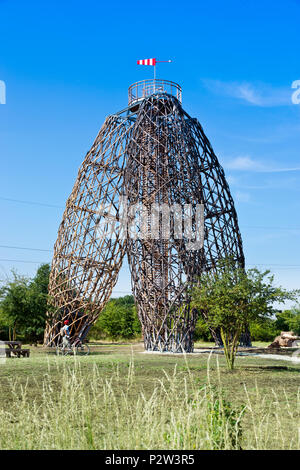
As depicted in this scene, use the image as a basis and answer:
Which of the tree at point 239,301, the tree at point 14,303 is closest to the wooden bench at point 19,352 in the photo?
the tree at point 14,303

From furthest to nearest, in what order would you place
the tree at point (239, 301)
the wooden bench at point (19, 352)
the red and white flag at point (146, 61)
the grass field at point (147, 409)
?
the red and white flag at point (146, 61), the wooden bench at point (19, 352), the tree at point (239, 301), the grass field at point (147, 409)

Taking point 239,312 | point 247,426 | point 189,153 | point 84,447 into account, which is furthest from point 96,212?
point 84,447

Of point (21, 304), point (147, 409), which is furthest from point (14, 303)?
point (147, 409)

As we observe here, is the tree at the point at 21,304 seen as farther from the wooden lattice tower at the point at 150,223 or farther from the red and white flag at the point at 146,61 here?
the red and white flag at the point at 146,61

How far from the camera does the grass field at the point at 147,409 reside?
3.54m

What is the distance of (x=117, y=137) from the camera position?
2503cm

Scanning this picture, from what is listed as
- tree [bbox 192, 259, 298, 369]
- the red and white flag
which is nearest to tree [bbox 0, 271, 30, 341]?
tree [bbox 192, 259, 298, 369]

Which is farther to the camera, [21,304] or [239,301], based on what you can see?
[21,304]

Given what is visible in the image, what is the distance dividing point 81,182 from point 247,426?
67.2 feet

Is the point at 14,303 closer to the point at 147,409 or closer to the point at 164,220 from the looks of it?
the point at 164,220

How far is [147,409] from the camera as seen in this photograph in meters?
3.50

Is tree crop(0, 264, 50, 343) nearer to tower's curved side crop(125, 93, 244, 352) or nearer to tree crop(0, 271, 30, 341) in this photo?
tree crop(0, 271, 30, 341)

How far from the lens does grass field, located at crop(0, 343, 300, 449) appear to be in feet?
11.6
